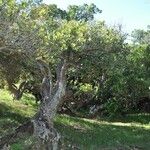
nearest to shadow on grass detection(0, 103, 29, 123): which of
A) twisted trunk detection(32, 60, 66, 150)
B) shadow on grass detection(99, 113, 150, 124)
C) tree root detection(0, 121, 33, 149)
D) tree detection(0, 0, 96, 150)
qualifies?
tree detection(0, 0, 96, 150)

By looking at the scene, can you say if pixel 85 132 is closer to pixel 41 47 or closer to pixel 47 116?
pixel 47 116

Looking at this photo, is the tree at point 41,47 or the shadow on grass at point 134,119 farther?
the shadow on grass at point 134,119

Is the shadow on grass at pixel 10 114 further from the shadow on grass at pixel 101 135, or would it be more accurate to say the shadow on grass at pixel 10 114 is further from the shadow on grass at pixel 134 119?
the shadow on grass at pixel 134 119

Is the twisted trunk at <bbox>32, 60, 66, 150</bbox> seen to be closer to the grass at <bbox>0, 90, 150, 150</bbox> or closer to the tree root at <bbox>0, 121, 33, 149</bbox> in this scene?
the tree root at <bbox>0, 121, 33, 149</bbox>

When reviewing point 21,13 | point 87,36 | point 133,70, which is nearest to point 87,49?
point 87,36

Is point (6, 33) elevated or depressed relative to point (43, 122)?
elevated

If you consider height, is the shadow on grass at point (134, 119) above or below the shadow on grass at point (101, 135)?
above

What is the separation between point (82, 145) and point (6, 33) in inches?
306

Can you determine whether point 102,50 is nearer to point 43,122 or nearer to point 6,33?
point 43,122

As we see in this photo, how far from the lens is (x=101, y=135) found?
29.2 m

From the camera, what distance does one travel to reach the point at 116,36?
29141 mm

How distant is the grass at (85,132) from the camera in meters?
25.1

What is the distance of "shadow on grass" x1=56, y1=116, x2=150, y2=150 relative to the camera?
2614 centimetres

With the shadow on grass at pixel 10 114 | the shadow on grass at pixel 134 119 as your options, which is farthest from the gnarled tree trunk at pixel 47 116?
the shadow on grass at pixel 134 119
